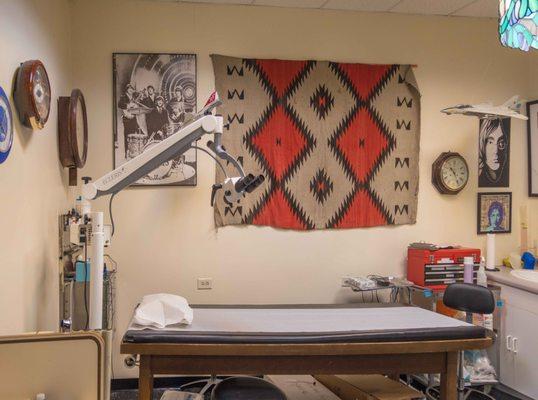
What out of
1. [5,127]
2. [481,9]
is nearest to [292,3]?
[481,9]

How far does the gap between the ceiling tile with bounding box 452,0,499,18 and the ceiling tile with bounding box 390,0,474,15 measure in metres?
0.06

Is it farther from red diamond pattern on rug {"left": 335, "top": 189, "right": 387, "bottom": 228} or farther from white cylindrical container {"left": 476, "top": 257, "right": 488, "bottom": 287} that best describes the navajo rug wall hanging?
white cylindrical container {"left": 476, "top": 257, "right": 488, "bottom": 287}

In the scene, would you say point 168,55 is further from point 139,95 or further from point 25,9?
point 25,9

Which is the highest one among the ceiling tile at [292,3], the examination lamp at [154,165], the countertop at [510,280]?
the ceiling tile at [292,3]

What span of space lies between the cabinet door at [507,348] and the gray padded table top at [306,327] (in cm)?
109

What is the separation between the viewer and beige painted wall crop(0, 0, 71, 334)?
2240mm

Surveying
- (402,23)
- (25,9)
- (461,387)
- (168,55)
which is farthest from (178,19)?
(461,387)

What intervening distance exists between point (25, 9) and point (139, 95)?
1.11 metres

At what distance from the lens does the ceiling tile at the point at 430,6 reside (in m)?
3.64

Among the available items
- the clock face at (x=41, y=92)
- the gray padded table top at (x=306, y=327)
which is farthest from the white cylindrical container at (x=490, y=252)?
the clock face at (x=41, y=92)

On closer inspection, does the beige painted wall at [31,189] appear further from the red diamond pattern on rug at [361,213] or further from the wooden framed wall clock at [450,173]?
the wooden framed wall clock at [450,173]

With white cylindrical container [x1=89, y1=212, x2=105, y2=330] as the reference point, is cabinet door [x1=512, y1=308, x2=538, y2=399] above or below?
below

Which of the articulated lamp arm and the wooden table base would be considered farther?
the articulated lamp arm

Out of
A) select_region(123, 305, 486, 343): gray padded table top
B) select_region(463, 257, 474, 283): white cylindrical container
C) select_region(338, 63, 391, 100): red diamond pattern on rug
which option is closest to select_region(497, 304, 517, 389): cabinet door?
select_region(463, 257, 474, 283): white cylindrical container
